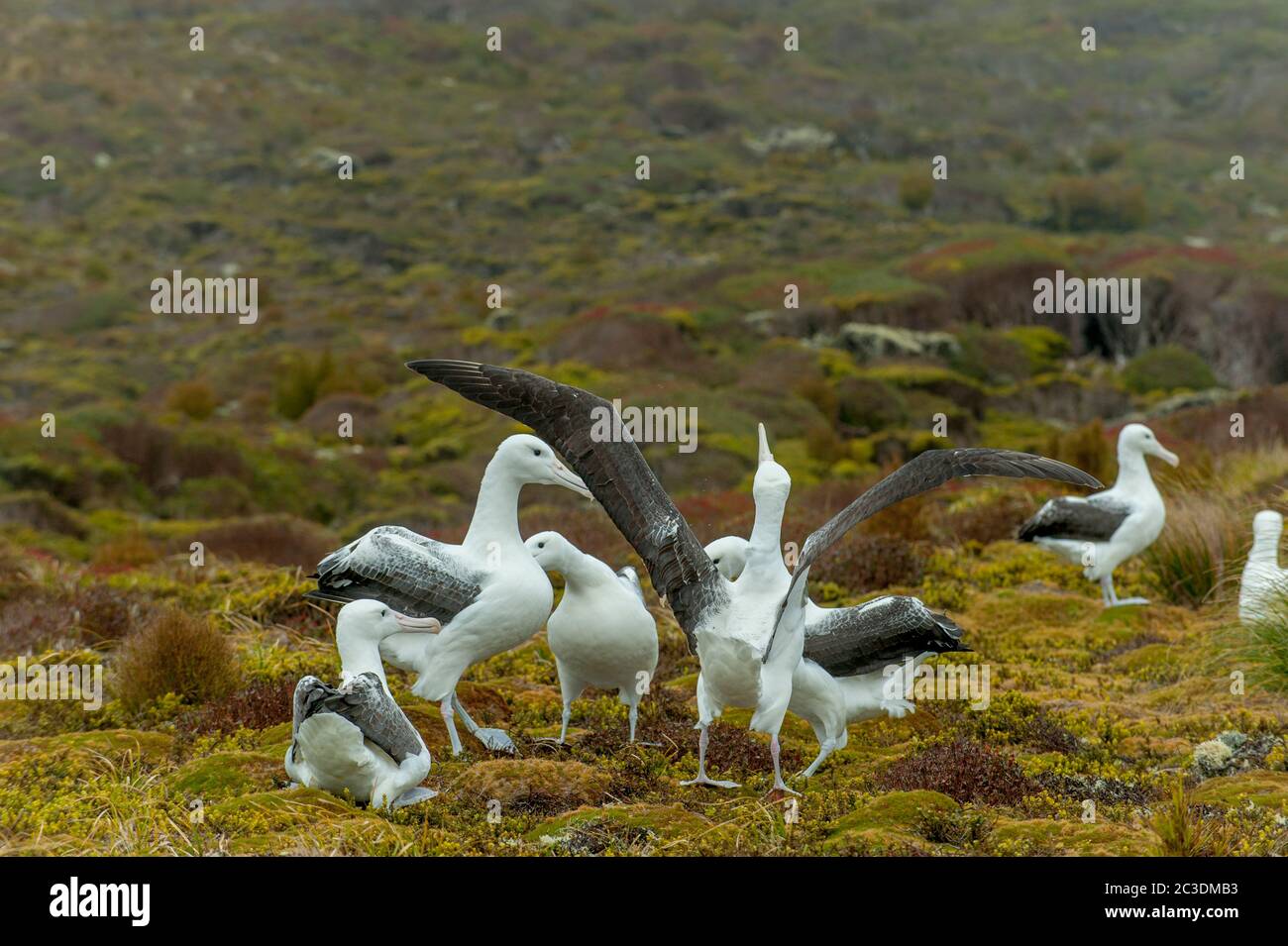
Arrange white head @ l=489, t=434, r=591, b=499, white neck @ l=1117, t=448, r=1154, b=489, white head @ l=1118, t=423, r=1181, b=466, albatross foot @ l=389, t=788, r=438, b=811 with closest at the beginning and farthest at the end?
albatross foot @ l=389, t=788, r=438, b=811 → white head @ l=489, t=434, r=591, b=499 → white neck @ l=1117, t=448, r=1154, b=489 → white head @ l=1118, t=423, r=1181, b=466

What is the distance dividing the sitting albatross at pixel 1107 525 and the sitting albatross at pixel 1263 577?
56.6 inches

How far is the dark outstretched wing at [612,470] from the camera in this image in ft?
22.4

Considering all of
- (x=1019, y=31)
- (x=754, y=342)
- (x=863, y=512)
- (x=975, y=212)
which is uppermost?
(x=1019, y=31)

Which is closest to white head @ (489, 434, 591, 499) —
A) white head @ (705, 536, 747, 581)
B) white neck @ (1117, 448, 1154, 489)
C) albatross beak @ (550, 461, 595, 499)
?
albatross beak @ (550, 461, 595, 499)

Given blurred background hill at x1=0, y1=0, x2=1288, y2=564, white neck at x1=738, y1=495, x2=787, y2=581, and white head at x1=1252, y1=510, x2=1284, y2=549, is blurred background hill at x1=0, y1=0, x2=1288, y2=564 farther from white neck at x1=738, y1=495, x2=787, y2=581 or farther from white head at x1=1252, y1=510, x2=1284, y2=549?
white neck at x1=738, y1=495, x2=787, y2=581

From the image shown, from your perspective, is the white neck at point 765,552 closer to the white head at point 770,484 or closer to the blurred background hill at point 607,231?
the white head at point 770,484

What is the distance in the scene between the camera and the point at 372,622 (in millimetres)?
7000

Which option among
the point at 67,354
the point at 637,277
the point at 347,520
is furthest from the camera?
the point at 637,277

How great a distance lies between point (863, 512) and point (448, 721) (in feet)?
9.19

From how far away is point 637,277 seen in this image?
155 ft

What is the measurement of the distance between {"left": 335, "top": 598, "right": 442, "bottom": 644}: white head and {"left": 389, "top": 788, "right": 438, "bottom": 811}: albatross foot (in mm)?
775

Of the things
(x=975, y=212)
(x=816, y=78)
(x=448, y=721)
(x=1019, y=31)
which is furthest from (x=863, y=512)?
(x=1019, y=31)

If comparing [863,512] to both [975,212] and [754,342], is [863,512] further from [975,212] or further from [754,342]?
[975,212]

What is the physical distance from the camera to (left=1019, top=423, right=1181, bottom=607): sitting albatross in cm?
1175
